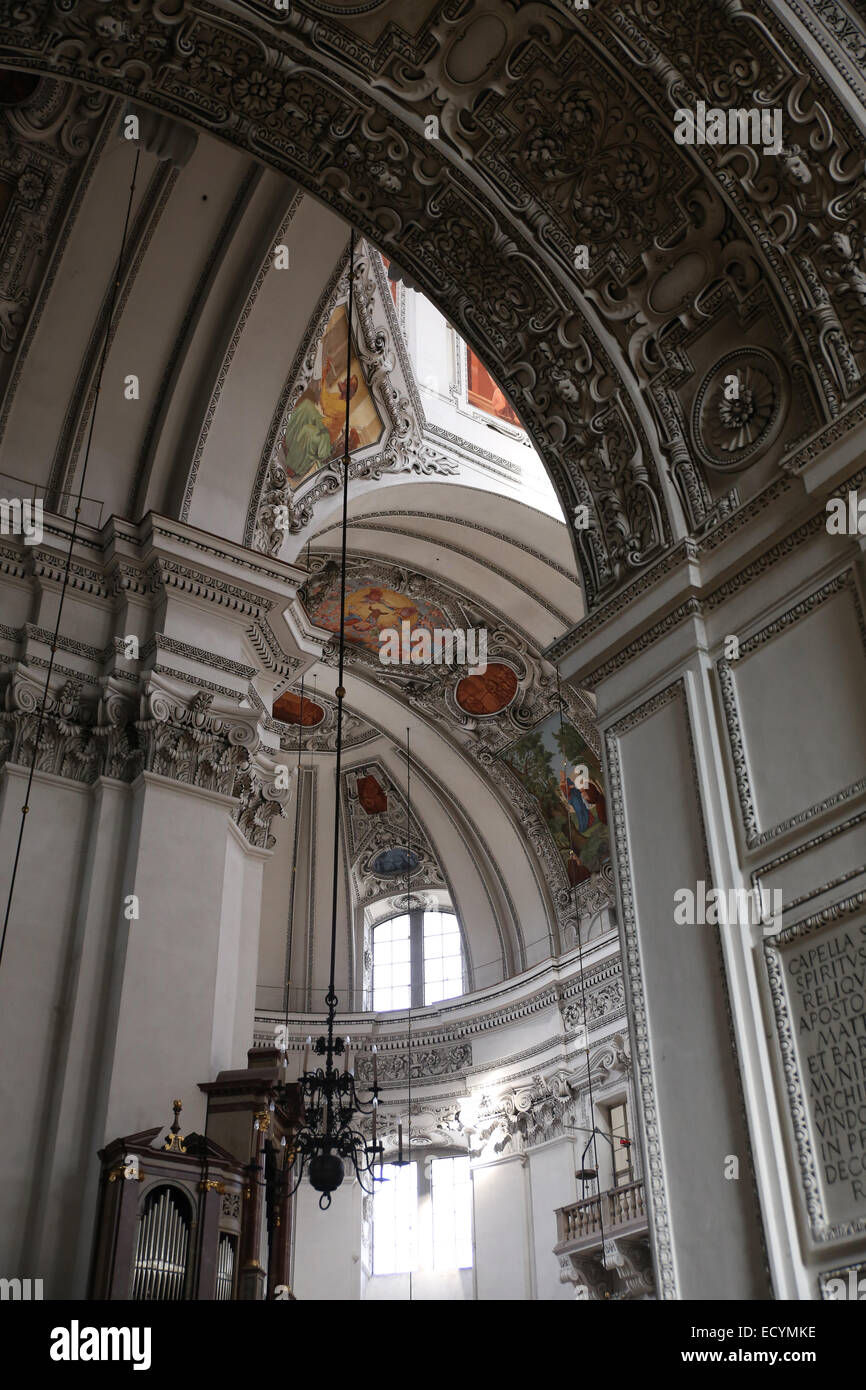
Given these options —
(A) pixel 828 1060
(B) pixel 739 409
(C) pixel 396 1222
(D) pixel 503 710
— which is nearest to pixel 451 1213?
(C) pixel 396 1222

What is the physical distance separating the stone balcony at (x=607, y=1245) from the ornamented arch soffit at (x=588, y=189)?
32.4ft

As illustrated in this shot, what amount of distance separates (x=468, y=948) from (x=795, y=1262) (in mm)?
15443

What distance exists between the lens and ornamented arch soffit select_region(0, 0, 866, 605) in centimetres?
536

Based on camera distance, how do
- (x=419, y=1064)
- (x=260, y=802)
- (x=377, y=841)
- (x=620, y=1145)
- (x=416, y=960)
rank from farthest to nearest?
(x=377, y=841) → (x=416, y=960) → (x=419, y=1064) → (x=620, y=1145) → (x=260, y=802)

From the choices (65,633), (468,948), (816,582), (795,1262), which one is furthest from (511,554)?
(795,1262)

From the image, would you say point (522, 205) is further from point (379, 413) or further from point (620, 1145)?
point (620, 1145)

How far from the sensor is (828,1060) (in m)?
4.39

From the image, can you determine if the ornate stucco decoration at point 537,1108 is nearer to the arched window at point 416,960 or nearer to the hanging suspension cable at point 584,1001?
the hanging suspension cable at point 584,1001

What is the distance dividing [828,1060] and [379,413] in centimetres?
1077

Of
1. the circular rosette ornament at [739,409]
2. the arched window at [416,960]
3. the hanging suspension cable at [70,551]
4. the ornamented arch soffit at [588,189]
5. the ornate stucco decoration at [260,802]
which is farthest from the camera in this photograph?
the arched window at [416,960]

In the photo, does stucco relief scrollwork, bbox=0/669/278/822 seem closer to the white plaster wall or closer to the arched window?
the white plaster wall

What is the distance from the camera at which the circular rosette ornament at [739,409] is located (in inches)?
223

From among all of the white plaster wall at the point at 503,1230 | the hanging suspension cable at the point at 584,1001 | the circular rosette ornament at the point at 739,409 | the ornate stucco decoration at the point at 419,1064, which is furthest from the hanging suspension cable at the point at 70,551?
the ornate stucco decoration at the point at 419,1064

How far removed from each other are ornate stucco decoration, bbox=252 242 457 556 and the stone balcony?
8.27 m
